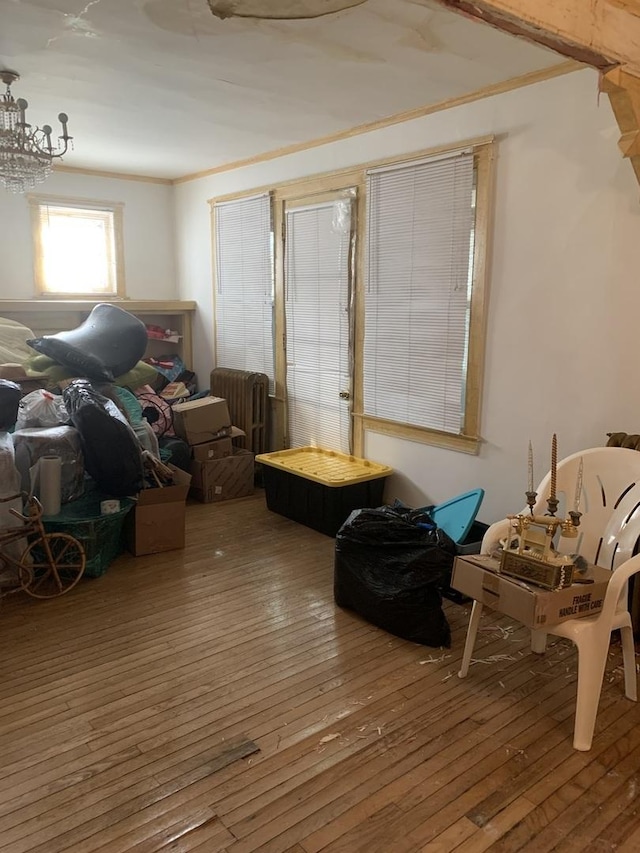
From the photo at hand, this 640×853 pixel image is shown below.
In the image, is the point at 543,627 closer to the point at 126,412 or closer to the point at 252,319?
the point at 126,412

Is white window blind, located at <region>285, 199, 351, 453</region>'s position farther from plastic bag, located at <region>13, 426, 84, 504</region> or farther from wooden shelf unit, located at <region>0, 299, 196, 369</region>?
plastic bag, located at <region>13, 426, 84, 504</region>

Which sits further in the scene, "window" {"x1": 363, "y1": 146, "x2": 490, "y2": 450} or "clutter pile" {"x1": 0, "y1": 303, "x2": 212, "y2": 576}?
"window" {"x1": 363, "y1": 146, "x2": 490, "y2": 450}

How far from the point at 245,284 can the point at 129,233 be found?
4.79 feet

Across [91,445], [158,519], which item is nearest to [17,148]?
[91,445]

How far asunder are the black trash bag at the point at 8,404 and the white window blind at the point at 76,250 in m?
2.44

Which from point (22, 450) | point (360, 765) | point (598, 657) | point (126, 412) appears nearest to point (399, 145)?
point (126, 412)

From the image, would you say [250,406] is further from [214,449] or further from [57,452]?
[57,452]

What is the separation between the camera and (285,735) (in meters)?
2.32

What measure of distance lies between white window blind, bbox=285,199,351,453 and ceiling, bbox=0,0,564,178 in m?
0.64

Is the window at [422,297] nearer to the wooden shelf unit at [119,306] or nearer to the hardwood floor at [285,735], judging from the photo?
the hardwood floor at [285,735]

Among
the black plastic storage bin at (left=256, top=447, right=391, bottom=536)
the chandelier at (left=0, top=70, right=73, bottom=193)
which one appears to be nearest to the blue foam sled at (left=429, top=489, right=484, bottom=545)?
the black plastic storage bin at (left=256, top=447, right=391, bottom=536)

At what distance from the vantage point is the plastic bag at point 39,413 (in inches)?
151

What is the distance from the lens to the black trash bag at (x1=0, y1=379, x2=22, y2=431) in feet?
11.8

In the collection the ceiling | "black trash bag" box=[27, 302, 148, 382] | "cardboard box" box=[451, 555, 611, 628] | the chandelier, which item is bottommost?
"cardboard box" box=[451, 555, 611, 628]
